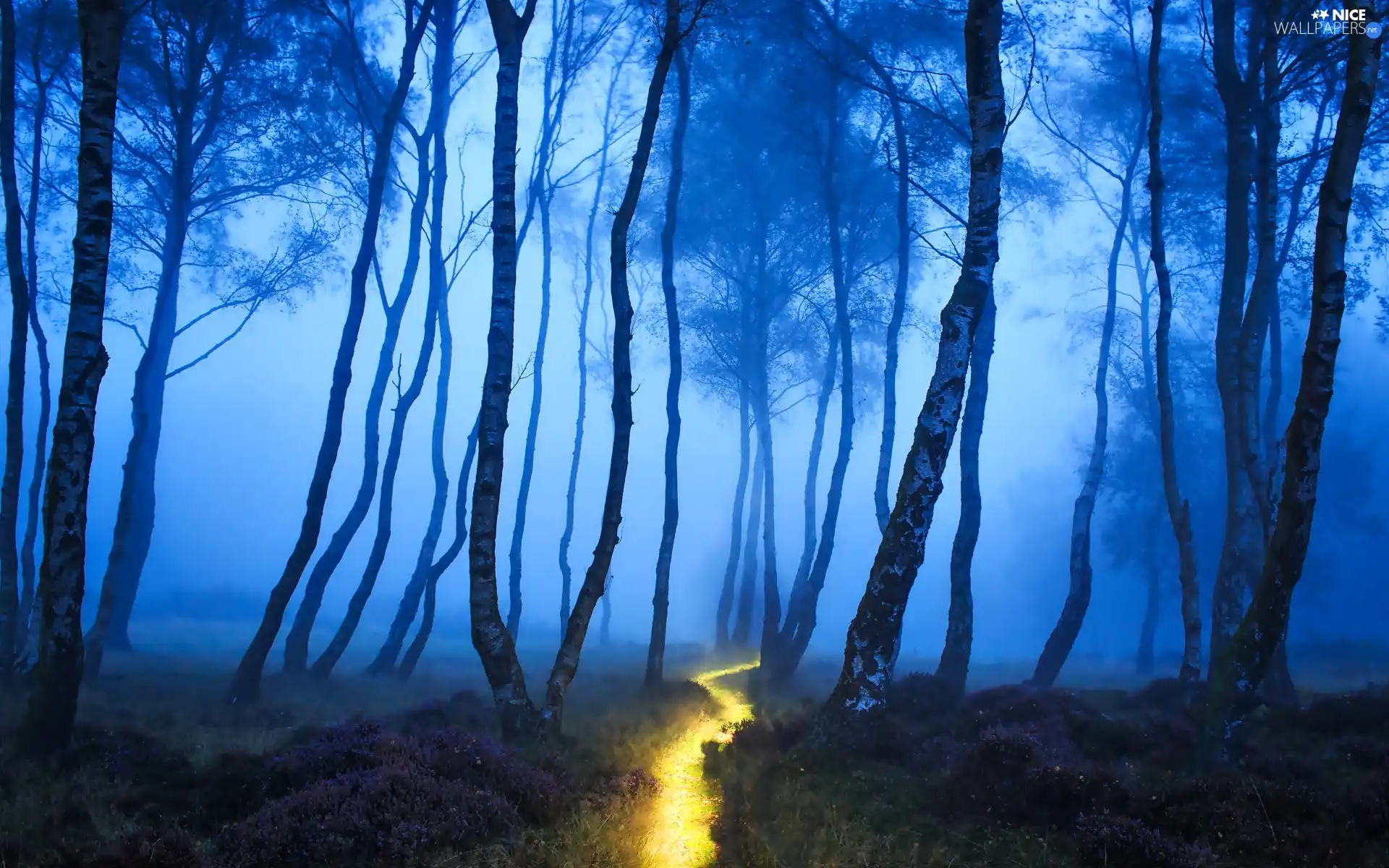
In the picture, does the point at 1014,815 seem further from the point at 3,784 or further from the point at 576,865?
the point at 3,784

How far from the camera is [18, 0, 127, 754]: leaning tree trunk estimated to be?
27.6 ft

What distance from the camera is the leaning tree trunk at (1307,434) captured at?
7391 mm

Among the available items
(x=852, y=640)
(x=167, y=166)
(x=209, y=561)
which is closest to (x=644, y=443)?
(x=209, y=561)

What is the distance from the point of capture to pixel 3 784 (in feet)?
23.9

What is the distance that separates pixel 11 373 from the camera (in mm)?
13367

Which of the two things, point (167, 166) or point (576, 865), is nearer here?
point (576, 865)

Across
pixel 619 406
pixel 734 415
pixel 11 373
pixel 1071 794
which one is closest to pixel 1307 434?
pixel 1071 794

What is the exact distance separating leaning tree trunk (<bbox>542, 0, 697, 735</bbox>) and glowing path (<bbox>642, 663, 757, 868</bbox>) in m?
1.71

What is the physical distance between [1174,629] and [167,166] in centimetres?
5445

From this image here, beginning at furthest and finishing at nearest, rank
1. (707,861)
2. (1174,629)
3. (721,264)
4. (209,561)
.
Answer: (209,561), (1174,629), (721,264), (707,861)

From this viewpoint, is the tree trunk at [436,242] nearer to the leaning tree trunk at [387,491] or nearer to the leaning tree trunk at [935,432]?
the leaning tree trunk at [387,491]

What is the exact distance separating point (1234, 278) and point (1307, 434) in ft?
23.0

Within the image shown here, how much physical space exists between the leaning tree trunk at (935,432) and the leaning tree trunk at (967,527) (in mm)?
3702

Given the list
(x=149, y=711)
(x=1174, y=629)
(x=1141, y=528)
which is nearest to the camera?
(x=149, y=711)
